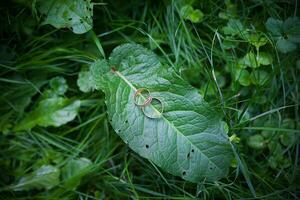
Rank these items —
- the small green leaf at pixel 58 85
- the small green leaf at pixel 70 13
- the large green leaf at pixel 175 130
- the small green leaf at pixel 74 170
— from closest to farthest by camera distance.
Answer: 1. the large green leaf at pixel 175 130
2. the small green leaf at pixel 70 13
3. the small green leaf at pixel 74 170
4. the small green leaf at pixel 58 85

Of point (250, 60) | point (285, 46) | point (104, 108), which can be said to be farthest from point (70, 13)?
point (285, 46)

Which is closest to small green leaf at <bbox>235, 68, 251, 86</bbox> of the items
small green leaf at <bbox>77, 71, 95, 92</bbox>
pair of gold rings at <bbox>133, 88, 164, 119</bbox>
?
pair of gold rings at <bbox>133, 88, 164, 119</bbox>

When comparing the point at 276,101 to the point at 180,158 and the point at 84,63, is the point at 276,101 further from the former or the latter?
the point at 84,63

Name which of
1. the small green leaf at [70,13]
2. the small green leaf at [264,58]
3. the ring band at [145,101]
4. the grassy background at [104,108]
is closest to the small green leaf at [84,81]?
the grassy background at [104,108]

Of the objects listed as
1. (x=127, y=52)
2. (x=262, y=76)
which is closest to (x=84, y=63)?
(x=127, y=52)

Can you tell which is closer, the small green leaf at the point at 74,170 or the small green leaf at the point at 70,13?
the small green leaf at the point at 70,13

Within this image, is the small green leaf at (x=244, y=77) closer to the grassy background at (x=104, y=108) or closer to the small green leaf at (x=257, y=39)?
the grassy background at (x=104, y=108)

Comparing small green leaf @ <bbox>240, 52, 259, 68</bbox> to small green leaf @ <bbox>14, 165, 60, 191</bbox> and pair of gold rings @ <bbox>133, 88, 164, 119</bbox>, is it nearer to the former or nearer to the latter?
pair of gold rings @ <bbox>133, 88, 164, 119</bbox>

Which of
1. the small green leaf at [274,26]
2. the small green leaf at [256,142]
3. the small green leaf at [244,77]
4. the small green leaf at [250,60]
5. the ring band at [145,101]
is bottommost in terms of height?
the small green leaf at [256,142]
